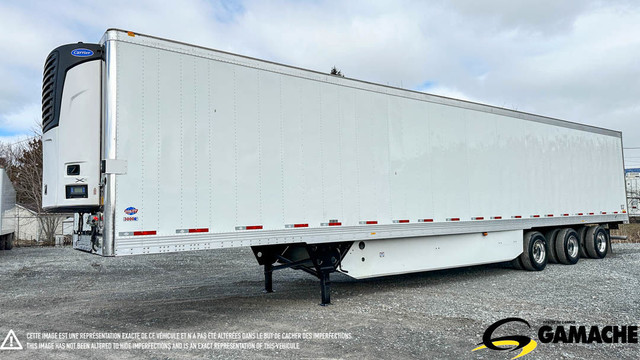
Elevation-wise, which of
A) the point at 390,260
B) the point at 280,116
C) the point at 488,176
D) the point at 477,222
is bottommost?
the point at 390,260

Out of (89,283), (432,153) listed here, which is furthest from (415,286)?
(89,283)

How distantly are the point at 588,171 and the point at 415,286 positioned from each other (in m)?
7.26

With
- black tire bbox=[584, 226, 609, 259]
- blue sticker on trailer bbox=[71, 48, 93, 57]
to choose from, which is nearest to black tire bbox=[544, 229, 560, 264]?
black tire bbox=[584, 226, 609, 259]

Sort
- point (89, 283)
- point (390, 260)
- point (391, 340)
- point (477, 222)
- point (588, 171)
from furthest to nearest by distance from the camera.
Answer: point (588, 171) → point (89, 283) → point (477, 222) → point (390, 260) → point (391, 340)

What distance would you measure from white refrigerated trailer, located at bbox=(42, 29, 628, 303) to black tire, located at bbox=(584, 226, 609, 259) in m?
3.00

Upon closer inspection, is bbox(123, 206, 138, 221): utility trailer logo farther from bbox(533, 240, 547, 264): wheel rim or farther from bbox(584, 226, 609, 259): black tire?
bbox(584, 226, 609, 259): black tire

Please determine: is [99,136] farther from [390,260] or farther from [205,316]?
[390,260]

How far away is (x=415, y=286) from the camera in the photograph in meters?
9.68

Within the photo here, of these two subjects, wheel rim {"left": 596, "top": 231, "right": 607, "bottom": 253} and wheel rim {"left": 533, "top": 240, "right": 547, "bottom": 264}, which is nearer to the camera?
wheel rim {"left": 533, "top": 240, "right": 547, "bottom": 264}

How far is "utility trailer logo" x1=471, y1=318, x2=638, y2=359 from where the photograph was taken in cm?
564

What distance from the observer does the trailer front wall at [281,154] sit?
592 centimetres

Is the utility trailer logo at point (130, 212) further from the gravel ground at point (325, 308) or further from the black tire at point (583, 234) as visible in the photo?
the black tire at point (583, 234)

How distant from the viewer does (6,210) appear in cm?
1766

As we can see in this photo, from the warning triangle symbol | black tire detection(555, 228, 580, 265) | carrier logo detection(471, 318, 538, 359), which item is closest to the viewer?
carrier logo detection(471, 318, 538, 359)
